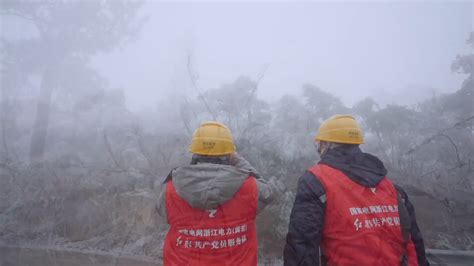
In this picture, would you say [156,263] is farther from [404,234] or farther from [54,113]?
[54,113]

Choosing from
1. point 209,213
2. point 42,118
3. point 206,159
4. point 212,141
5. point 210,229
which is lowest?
point 210,229

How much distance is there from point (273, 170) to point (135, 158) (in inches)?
180

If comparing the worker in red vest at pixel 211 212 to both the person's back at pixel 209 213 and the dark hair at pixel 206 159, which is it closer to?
the person's back at pixel 209 213

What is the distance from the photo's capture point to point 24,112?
49.0 ft

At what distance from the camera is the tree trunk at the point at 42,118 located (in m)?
12.0

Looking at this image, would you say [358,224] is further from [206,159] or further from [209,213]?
[206,159]

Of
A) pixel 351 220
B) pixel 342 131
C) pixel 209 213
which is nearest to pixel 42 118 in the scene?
pixel 209 213

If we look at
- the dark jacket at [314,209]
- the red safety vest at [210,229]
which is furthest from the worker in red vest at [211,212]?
the dark jacket at [314,209]

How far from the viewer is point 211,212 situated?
6.62ft

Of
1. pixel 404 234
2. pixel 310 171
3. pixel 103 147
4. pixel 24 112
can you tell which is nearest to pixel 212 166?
pixel 310 171

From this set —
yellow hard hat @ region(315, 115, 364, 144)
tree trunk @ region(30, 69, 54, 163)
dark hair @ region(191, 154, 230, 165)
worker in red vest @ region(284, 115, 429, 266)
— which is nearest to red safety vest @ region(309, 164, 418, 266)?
worker in red vest @ region(284, 115, 429, 266)

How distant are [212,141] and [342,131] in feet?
3.18

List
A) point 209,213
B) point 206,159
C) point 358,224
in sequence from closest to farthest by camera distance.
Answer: point 358,224, point 209,213, point 206,159

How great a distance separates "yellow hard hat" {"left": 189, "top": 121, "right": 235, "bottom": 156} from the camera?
2277mm
